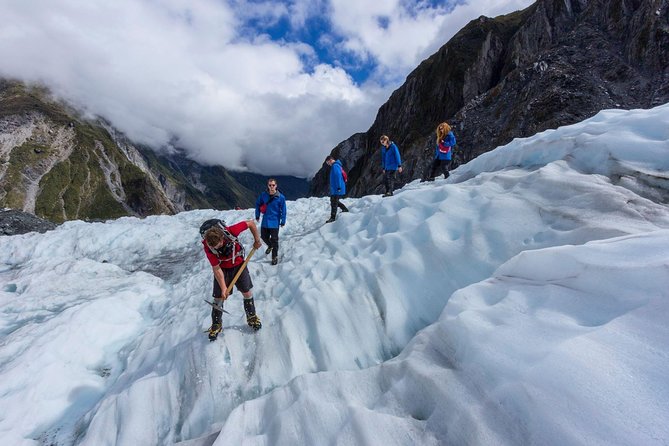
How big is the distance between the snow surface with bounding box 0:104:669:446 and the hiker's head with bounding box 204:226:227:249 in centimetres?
186

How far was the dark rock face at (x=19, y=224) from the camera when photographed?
1967 centimetres

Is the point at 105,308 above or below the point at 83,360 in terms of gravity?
above

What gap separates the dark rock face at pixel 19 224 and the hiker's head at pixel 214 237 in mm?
22463

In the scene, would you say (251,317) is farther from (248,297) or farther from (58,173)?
(58,173)

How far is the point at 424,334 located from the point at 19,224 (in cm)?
2766

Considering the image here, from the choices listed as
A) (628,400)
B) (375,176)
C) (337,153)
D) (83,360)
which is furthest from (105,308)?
(337,153)

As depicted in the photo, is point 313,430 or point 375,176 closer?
point 313,430

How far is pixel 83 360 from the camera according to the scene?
21.4ft

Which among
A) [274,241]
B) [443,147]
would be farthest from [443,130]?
[274,241]

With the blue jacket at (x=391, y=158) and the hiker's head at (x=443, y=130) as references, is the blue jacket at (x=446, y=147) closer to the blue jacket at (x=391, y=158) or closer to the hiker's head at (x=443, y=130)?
the hiker's head at (x=443, y=130)

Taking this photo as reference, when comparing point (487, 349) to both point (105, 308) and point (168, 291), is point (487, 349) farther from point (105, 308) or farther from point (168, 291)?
point (168, 291)

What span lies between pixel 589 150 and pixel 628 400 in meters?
5.79

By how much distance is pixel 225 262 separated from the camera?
226 inches

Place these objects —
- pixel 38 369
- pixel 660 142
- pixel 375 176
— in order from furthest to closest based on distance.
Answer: pixel 375 176, pixel 38 369, pixel 660 142
